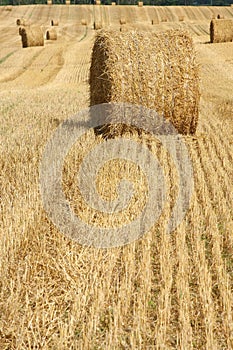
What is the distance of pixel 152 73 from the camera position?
809 cm

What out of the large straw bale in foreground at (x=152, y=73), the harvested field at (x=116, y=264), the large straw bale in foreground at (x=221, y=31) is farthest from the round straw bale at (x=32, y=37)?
the harvested field at (x=116, y=264)

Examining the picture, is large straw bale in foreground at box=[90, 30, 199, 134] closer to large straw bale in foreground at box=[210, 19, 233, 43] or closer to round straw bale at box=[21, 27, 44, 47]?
large straw bale in foreground at box=[210, 19, 233, 43]

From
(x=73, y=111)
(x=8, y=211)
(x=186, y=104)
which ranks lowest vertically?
(x=73, y=111)

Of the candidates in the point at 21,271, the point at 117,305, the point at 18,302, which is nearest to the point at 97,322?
the point at 117,305

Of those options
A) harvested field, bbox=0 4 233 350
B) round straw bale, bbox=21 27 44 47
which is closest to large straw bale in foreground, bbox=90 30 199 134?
harvested field, bbox=0 4 233 350

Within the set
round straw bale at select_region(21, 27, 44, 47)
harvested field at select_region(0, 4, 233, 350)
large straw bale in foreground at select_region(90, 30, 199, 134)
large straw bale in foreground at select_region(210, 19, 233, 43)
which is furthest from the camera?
round straw bale at select_region(21, 27, 44, 47)

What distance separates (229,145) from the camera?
7.89 metres

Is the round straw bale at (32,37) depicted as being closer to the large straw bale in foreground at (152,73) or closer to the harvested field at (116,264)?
the large straw bale in foreground at (152,73)

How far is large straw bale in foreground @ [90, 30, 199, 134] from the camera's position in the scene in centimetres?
802

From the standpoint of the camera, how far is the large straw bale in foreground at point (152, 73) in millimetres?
8023

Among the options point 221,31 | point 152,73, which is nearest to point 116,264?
point 152,73

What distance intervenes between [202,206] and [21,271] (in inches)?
96.2

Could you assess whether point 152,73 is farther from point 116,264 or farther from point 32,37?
point 32,37

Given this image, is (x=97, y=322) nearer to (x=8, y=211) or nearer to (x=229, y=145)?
(x=8, y=211)
